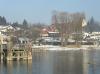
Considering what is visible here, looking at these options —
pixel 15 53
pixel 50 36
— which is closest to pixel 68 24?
pixel 50 36

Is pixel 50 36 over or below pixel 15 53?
over

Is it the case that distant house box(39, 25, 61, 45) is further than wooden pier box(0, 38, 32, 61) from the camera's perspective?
Yes

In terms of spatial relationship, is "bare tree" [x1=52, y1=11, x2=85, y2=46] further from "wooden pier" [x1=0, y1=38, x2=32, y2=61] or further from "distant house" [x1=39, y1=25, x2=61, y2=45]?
"wooden pier" [x1=0, y1=38, x2=32, y2=61]

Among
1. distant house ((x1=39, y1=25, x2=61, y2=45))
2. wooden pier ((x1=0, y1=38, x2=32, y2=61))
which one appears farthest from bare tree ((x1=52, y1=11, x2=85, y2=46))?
wooden pier ((x1=0, y1=38, x2=32, y2=61))

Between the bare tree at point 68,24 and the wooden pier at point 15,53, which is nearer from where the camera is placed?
the wooden pier at point 15,53

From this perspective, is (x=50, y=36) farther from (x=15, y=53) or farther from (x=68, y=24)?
(x=15, y=53)

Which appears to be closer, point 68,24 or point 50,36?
point 68,24

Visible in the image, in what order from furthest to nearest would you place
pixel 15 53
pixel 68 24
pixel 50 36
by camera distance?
pixel 50 36 → pixel 68 24 → pixel 15 53

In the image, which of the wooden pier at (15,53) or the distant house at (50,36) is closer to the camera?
the wooden pier at (15,53)

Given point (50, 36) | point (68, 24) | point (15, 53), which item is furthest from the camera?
point (50, 36)

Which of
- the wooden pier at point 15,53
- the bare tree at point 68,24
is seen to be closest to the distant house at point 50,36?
the bare tree at point 68,24

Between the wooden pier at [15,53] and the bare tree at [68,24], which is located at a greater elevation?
the bare tree at [68,24]

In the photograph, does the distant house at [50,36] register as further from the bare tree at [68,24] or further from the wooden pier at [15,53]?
the wooden pier at [15,53]

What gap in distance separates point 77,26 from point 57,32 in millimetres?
15196
